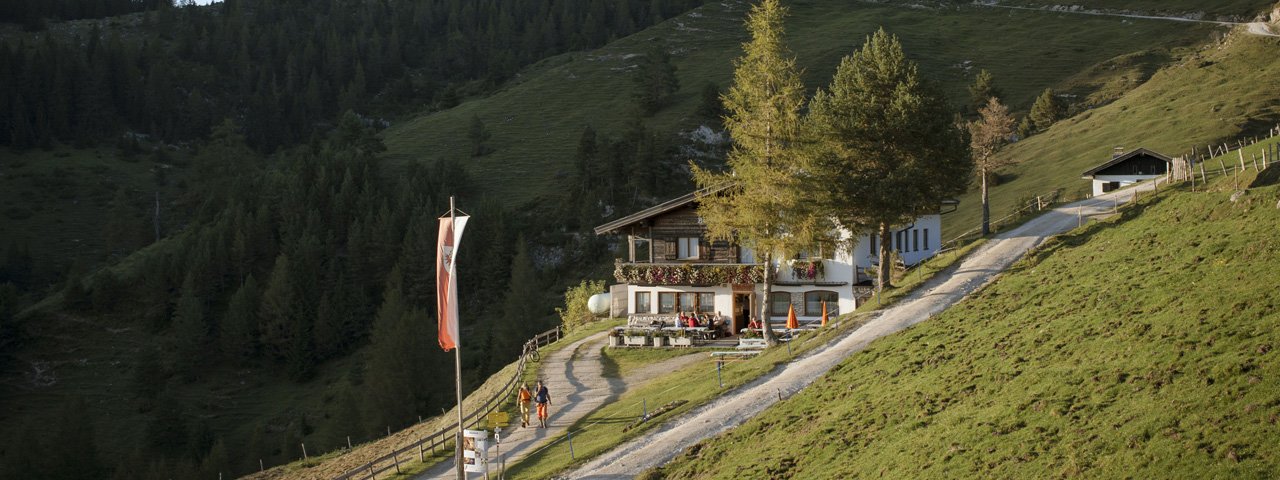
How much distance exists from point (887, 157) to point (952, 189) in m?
5.40

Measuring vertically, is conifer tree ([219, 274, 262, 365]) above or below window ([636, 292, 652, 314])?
below

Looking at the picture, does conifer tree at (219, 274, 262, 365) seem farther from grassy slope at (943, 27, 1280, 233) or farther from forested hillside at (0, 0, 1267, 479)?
grassy slope at (943, 27, 1280, 233)

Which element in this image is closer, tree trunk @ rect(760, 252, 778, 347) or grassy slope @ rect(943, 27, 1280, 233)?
tree trunk @ rect(760, 252, 778, 347)

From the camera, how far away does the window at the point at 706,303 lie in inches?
2193

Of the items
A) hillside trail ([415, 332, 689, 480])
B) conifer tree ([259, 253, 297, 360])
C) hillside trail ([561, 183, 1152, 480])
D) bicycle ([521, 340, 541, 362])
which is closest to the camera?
hillside trail ([561, 183, 1152, 480])

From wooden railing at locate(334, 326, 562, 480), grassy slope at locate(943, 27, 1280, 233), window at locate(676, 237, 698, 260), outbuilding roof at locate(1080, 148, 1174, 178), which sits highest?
grassy slope at locate(943, 27, 1280, 233)

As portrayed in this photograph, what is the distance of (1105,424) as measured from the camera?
73.5 ft

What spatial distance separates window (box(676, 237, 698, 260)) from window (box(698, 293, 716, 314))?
7.06ft

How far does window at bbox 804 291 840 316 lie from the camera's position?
5412cm

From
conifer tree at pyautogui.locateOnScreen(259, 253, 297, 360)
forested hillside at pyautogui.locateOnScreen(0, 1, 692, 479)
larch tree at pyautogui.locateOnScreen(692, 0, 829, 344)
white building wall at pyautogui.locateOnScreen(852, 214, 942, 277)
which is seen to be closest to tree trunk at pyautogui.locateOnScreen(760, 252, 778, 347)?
larch tree at pyautogui.locateOnScreen(692, 0, 829, 344)

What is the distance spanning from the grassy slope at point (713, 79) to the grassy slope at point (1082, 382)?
10730 cm

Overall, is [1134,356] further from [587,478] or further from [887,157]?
[887,157]

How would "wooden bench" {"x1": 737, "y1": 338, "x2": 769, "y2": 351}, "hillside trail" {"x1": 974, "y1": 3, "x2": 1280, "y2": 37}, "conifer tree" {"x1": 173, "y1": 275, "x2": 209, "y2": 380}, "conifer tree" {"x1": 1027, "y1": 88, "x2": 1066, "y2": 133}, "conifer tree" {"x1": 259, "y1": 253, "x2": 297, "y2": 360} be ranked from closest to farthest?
"wooden bench" {"x1": 737, "y1": 338, "x2": 769, "y2": 351}, "conifer tree" {"x1": 173, "y1": 275, "x2": 209, "y2": 380}, "conifer tree" {"x1": 259, "y1": 253, "x2": 297, "y2": 360}, "conifer tree" {"x1": 1027, "y1": 88, "x2": 1066, "y2": 133}, "hillside trail" {"x1": 974, "y1": 3, "x2": 1280, "y2": 37}

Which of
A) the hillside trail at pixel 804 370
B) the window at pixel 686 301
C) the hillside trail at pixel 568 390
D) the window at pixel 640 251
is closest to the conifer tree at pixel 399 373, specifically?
the window at pixel 640 251
